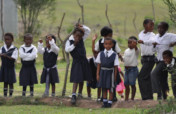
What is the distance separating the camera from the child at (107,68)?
28.5 ft

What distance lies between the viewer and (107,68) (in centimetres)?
873

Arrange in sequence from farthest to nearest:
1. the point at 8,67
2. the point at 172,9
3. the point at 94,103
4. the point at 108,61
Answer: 1. the point at 8,67
2. the point at 94,103
3. the point at 108,61
4. the point at 172,9

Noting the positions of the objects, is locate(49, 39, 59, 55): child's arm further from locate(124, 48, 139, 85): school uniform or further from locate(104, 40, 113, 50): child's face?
locate(124, 48, 139, 85): school uniform

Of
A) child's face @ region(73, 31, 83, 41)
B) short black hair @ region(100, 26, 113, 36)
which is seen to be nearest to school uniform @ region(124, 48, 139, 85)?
short black hair @ region(100, 26, 113, 36)

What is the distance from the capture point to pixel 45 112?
27.6ft

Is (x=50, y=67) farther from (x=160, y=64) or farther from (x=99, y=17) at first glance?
(x=99, y=17)

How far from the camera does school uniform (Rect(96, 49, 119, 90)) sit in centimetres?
869

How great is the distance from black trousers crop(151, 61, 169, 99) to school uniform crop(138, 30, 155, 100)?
299mm

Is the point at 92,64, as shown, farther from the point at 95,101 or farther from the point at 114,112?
the point at 114,112

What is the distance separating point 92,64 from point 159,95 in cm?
169

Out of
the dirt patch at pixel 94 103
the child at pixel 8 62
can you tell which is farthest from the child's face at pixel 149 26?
the child at pixel 8 62

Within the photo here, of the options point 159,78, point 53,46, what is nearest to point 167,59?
point 159,78

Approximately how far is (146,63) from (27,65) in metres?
2.81

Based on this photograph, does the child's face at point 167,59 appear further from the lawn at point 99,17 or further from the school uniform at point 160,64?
the lawn at point 99,17
